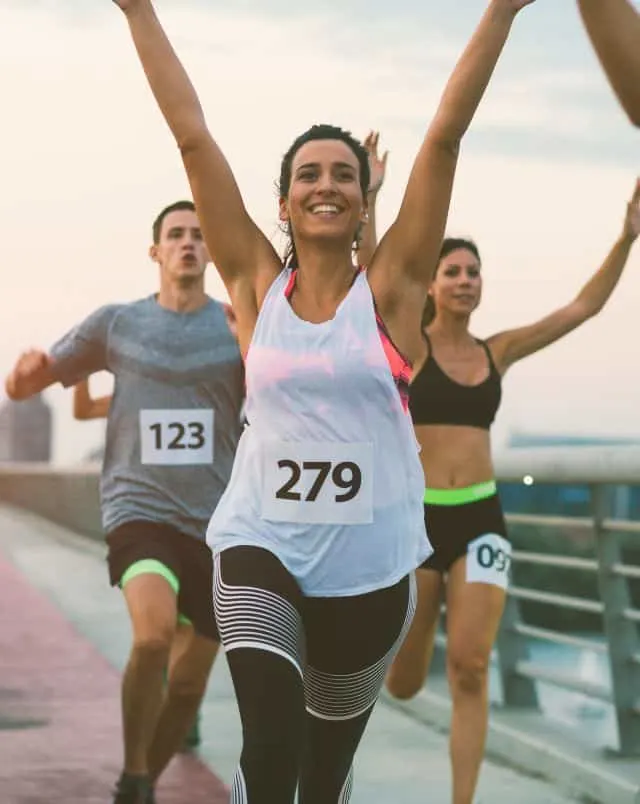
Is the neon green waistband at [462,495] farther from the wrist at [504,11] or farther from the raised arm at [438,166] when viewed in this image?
the wrist at [504,11]

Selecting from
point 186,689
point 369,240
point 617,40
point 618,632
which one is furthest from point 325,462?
point 618,632

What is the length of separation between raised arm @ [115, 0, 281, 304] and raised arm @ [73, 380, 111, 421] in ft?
10.2

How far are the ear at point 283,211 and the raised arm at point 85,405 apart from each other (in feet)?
9.91

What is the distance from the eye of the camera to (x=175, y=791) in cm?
700

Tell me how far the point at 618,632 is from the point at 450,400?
1.39 meters

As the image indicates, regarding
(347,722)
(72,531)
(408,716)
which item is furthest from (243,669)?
(72,531)

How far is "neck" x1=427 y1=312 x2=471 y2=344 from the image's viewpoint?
690cm

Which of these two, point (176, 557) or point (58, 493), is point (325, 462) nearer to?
point (176, 557)

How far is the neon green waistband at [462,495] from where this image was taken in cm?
663

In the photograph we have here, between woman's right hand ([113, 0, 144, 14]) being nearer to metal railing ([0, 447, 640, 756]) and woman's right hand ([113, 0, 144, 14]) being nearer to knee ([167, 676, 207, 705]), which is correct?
metal railing ([0, 447, 640, 756])

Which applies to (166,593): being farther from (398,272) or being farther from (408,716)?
(408,716)

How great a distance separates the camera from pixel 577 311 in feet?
23.1

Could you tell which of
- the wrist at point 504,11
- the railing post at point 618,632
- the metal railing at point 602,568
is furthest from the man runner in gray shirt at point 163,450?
the wrist at point 504,11

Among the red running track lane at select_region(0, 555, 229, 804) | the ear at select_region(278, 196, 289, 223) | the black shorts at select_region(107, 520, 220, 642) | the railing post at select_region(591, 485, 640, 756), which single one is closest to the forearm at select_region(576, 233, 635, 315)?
the railing post at select_region(591, 485, 640, 756)
